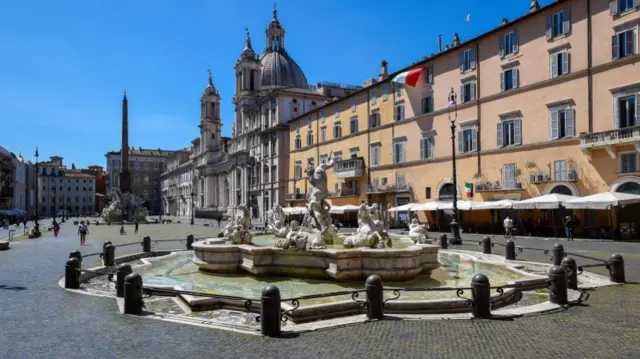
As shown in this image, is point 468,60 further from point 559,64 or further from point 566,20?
point 566,20

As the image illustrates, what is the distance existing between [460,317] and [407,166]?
3502 cm

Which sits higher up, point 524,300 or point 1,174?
point 1,174

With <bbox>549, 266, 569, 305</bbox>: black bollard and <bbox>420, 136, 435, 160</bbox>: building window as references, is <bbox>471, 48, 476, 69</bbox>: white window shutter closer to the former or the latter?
<bbox>420, 136, 435, 160</bbox>: building window

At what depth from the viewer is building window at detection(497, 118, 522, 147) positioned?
108 ft

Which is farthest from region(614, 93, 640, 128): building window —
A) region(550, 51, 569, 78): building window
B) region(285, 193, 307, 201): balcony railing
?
region(285, 193, 307, 201): balcony railing

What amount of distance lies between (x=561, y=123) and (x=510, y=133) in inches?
157

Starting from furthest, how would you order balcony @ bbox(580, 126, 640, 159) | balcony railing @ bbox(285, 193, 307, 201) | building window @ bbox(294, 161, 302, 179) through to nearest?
building window @ bbox(294, 161, 302, 179)
balcony railing @ bbox(285, 193, 307, 201)
balcony @ bbox(580, 126, 640, 159)

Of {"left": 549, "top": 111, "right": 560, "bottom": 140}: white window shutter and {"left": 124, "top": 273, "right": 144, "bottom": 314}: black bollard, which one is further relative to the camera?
{"left": 549, "top": 111, "right": 560, "bottom": 140}: white window shutter

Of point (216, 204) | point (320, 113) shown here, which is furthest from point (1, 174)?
point (320, 113)

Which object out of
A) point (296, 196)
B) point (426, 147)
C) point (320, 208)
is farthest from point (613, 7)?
point (296, 196)

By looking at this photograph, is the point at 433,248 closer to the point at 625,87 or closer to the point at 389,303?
the point at 389,303

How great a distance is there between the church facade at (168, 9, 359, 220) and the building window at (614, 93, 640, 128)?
39857 mm

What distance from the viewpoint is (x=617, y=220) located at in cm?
2634

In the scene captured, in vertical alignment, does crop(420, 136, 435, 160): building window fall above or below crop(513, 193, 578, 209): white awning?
above
